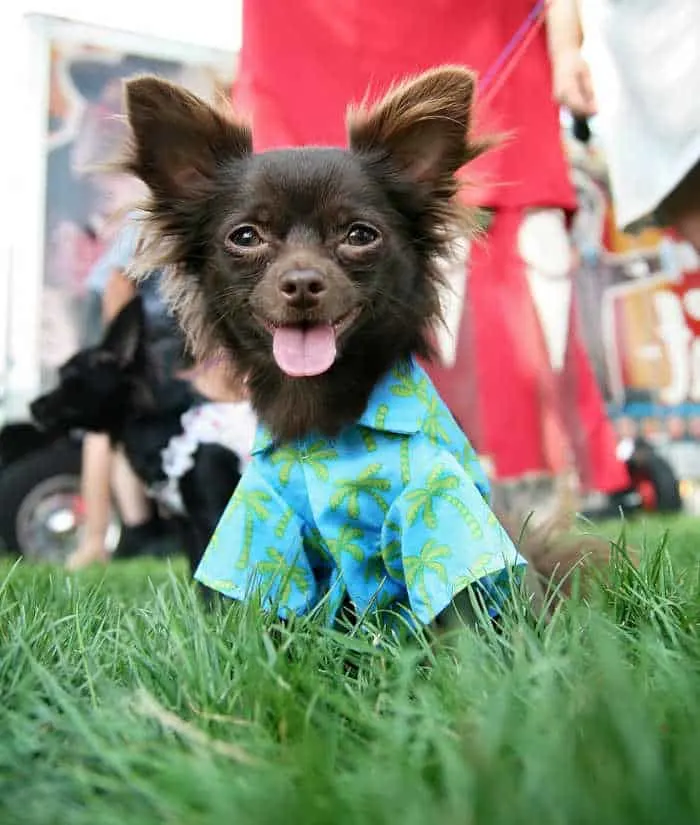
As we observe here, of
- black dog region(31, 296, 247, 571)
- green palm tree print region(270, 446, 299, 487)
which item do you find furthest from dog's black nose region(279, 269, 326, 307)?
black dog region(31, 296, 247, 571)

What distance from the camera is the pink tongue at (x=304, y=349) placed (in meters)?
2.09

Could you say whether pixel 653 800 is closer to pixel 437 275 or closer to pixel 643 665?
pixel 643 665

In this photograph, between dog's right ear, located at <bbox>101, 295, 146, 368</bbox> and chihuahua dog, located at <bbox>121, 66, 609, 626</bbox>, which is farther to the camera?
dog's right ear, located at <bbox>101, 295, 146, 368</bbox>

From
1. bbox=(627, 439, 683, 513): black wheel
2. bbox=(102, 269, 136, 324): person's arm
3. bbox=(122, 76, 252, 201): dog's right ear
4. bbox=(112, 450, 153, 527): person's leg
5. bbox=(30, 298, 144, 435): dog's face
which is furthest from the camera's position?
bbox=(627, 439, 683, 513): black wheel

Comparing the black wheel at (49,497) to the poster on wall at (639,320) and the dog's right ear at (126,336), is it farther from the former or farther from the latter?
the poster on wall at (639,320)

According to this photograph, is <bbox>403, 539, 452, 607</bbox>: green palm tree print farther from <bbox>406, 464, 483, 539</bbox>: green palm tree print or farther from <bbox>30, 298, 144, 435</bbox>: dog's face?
<bbox>30, 298, 144, 435</bbox>: dog's face

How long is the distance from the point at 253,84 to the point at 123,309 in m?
1.34

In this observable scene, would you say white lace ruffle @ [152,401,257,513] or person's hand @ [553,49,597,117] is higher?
person's hand @ [553,49,597,117]

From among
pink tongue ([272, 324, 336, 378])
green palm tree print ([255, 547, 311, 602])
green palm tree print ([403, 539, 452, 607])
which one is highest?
pink tongue ([272, 324, 336, 378])

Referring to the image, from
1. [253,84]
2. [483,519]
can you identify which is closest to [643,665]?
[483,519]

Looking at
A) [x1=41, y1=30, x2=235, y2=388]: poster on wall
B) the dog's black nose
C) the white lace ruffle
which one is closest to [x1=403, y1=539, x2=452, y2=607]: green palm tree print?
the dog's black nose

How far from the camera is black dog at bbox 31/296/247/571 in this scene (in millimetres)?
3805

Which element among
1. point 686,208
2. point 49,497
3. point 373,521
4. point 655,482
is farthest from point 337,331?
point 655,482

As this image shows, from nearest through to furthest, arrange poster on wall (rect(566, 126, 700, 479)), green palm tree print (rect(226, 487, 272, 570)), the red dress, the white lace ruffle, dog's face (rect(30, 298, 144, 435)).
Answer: green palm tree print (rect(226, 487, 272, 570)) < the red dress < the white lace ruffle < dog's face (rect(30, 298, 144, 435)) < poster on wall (rect(566, 126, 700, 479))
